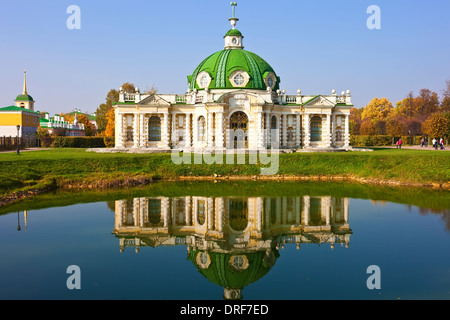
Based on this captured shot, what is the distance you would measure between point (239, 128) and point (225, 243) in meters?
28.7

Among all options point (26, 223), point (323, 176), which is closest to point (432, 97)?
point (323, 176)

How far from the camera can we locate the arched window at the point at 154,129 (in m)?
47.1

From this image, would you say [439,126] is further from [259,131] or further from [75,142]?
[75,142]

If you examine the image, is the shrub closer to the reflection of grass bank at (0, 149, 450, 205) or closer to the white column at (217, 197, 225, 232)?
the reflection of grass bank at (0, 149, 450, 205)

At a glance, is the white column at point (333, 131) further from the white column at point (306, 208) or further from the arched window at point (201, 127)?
the white column at point (306, 208)

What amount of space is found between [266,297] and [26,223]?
12.3m

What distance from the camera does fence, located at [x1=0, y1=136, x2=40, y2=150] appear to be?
47.7 metres

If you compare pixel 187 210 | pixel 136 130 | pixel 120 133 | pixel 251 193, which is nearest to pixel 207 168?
pixel 251 193

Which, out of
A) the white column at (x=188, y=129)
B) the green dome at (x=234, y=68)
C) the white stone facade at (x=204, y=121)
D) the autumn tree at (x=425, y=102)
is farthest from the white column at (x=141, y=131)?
the autumn tree at (x=425, y=102)

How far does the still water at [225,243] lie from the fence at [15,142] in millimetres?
26798

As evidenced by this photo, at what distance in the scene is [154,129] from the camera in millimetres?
47156

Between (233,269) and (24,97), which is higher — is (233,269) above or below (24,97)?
below

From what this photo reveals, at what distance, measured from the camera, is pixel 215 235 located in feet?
55.2

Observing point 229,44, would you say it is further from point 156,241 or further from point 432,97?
point 432,97
